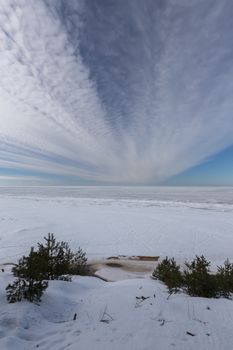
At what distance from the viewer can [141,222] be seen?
15531 mm

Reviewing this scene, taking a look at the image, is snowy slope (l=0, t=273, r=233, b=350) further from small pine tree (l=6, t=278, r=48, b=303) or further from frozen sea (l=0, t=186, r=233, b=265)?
frozen sea (l=0, t=186, r=233, b=265)

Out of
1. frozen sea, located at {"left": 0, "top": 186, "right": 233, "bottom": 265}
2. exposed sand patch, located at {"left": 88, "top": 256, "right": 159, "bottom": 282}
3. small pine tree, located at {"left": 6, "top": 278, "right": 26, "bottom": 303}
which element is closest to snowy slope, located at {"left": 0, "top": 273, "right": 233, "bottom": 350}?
small pine tree, located at {"left": 6, "top": 278, "right": 26, "bottom": 303}

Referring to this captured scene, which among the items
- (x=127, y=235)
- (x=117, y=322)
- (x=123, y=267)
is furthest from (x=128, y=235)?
(x=117, y=322)

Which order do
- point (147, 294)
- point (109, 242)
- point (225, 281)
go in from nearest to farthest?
point (147, 294) < point (225, 281) < point (109, 242)

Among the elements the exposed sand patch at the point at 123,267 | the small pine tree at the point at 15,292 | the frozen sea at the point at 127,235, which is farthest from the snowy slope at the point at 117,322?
the frozen sea at the point at 127,235

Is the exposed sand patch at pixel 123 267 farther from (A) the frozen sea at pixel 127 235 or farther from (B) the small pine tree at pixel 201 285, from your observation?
(B) the small pine tree at pixel 201 285

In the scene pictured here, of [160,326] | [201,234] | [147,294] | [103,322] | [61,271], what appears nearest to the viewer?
[160,326]

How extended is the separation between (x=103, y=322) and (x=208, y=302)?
1.69 meters

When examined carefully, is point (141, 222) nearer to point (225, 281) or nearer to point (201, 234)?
point (201, 234)

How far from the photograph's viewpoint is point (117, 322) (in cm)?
334

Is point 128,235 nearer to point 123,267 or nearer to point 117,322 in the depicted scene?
point 123,267

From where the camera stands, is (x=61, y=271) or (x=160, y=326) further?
(x=61, y=271)

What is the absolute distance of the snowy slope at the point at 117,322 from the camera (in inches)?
111

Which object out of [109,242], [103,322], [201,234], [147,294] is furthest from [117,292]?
[201,234]
